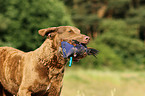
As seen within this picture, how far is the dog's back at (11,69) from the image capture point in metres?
3.19

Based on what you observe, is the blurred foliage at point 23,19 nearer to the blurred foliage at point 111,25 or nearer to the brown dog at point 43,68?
the blurred foliage at point 111,25

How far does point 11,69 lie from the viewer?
10.8 feet

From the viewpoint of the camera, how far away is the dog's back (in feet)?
10.5

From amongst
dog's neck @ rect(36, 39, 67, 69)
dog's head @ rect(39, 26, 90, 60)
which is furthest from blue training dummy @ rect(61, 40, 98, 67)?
dog's neck @ rect(36, 39, 67, 69)

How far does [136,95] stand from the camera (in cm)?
1231

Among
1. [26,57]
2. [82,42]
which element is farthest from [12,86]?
[82,42]

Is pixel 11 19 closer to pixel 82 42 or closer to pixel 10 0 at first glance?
pixel 10 0

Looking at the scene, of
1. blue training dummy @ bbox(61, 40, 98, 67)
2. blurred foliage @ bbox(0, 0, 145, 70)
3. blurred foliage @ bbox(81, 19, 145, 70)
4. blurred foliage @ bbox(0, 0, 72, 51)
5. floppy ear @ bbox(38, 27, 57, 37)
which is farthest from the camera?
blurred foliage @ bbox(81, 19, 145, 70)

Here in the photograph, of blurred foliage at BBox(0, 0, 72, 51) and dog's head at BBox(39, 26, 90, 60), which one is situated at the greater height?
dog's head at BBox(39, 26, 90, 60)

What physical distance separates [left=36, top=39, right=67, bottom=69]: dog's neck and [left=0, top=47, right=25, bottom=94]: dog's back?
1.28 ft

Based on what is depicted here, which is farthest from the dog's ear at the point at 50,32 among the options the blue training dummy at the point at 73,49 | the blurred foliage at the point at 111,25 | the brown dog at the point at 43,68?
the blurred foliage at the point at 111,25

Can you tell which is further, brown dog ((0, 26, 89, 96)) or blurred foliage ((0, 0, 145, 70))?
blurred foliage ((0, 0, 145, 70))

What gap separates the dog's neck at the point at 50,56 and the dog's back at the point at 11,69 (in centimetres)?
39

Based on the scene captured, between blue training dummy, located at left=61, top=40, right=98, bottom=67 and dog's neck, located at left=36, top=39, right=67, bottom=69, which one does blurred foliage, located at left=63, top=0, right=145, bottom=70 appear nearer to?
dog's neck, located at left=36, top=39, right=67, bottom=69
